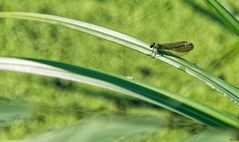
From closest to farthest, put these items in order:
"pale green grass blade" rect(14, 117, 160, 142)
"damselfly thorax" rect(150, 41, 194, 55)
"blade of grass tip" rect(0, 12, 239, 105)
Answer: "pale green grass blade" rect(14, 117, 160, 142)
"blade of grass tip" rect(0, 12, 239, 105)
"damselfly thorax" rect(150, 41, 194, 55)

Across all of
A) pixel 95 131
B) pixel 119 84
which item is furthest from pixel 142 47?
pixel 95 131

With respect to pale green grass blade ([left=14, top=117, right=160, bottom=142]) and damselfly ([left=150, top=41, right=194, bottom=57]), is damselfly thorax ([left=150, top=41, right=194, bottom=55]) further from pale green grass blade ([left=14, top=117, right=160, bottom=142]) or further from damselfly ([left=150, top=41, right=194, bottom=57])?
pale green grass blade ([left=14, top=117, right=160, bottom=142])

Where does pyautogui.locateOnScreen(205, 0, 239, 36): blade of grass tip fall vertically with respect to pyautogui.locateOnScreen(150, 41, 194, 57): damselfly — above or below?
above

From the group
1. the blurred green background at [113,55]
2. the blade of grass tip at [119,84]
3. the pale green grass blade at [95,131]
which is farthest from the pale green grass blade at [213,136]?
the blurred green background at [113,55]

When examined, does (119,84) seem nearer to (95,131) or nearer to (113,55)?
(95,131)

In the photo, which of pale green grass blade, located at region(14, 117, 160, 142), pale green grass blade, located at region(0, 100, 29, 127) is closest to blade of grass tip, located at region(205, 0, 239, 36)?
pale green grass blade, located at region(14, 117, 160, 142)

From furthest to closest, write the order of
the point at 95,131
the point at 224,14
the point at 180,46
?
the point at 180,46 < the point at 224,14 < the point at 95,131

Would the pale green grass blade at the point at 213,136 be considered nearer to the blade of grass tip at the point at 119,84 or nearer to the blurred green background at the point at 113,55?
the blade of grass tip at the point at 119,84
